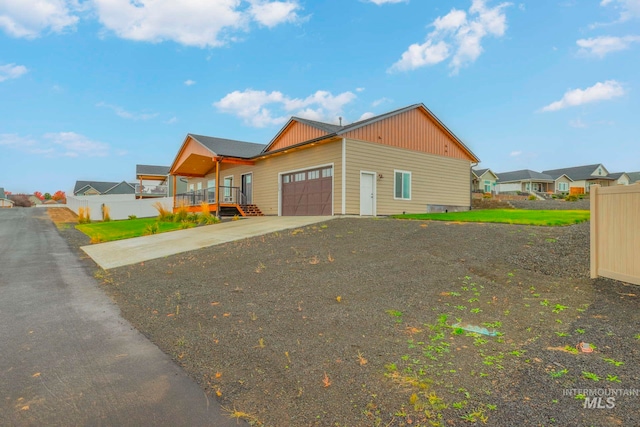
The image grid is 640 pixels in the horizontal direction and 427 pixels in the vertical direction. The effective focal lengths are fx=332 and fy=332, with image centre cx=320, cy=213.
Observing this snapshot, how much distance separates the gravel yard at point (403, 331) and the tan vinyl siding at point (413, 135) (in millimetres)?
9237

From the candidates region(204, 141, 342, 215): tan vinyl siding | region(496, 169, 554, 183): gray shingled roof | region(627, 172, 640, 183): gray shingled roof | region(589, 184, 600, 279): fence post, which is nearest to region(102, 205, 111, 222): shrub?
region(204, 141, 342, 215): tan vinyl siding

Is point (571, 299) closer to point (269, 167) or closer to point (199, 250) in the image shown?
point (199, 250)

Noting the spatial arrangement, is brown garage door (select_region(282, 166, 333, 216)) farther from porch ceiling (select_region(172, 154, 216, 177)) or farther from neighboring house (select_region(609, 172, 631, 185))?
neighboring house (select_region(609, 172, 631, 185))

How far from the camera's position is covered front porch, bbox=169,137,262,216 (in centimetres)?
1966

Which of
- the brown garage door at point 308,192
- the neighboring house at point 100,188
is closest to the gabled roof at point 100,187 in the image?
the neighboring house at point 100,188

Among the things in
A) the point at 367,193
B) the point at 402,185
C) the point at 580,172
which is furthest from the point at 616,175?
the point at 367,193

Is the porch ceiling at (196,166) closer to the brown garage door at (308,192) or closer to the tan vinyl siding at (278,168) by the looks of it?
the tan vinyl siding at (278,168)

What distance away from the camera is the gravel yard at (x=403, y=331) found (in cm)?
242

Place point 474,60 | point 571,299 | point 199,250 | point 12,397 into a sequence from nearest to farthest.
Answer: point 12,397 → point 571,299 → point 199,250 → point 474,60

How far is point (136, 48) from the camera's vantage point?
19938 millimetres

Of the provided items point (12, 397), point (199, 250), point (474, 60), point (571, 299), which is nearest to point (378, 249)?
point (571, 299)

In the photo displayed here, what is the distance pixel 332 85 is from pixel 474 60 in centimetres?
865

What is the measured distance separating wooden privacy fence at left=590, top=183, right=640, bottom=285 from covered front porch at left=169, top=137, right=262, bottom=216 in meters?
17.0

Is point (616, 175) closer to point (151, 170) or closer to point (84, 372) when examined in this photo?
point (151, 170)
